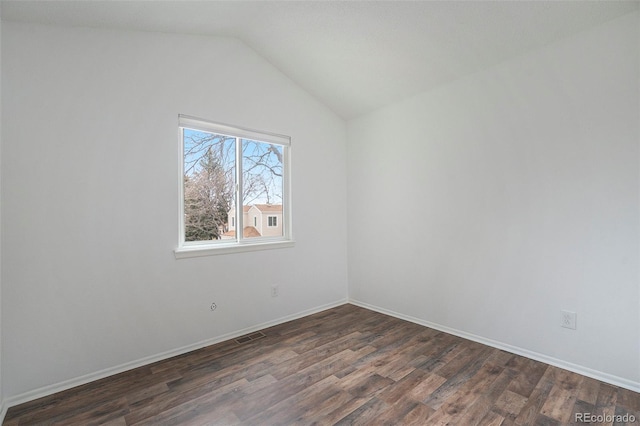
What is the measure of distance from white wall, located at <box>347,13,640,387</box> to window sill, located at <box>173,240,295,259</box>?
1.23 metres

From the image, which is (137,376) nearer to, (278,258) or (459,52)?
(278,258)

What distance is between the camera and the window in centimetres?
271

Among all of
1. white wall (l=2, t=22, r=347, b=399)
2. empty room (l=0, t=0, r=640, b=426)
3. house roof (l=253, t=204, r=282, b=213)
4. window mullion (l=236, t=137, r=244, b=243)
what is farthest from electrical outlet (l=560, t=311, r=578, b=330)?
window mullion (l=236, t=137, r=244, b=243)

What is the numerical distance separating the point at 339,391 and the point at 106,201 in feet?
6.84

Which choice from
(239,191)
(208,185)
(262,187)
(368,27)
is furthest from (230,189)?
(368,27)

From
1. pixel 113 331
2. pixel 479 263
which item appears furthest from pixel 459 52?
pixel 113 331

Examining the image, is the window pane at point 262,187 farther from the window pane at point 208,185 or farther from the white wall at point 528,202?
the white wall at point 528,202

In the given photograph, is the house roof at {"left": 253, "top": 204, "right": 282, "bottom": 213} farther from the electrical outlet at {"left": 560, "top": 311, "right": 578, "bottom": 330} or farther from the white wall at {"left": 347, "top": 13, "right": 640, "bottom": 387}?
the electrical outlet at {"left": 560, "top": 311, "right": 578, "bottom": 330}

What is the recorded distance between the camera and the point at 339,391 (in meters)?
2.00

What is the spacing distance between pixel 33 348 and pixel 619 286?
12.6ft

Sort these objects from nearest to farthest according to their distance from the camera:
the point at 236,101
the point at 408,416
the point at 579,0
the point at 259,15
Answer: the point at 408,416
the point at 579,0
the point at 259,15
the point at 236,101

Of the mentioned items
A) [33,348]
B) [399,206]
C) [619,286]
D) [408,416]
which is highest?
[399,206]

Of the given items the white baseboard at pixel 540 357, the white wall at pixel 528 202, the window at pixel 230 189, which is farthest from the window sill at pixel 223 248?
the white baseboard at pixel 540 357

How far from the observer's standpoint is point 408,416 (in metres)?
1.75
